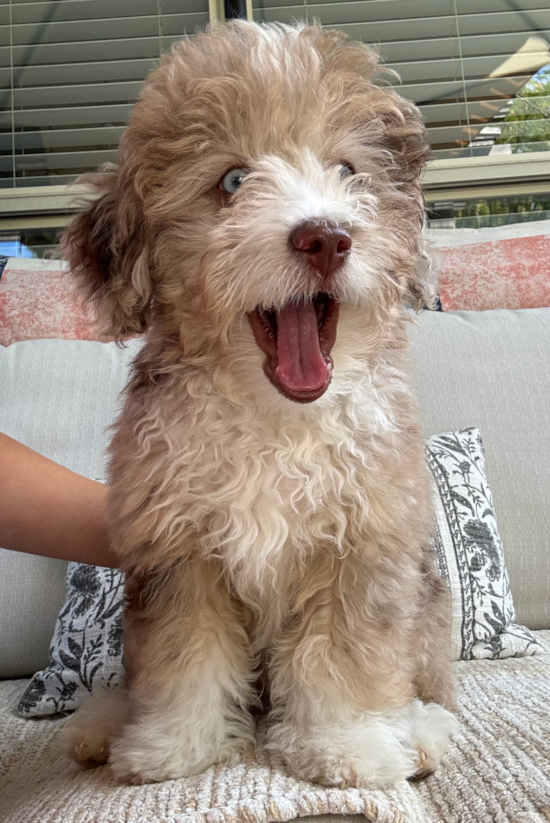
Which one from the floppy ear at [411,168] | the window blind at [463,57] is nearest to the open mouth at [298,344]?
the floppy ear at [411,168]

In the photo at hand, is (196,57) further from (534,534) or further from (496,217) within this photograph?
(496,217)

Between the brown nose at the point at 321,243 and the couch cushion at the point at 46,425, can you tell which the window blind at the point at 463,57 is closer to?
the couch cushion at the point at 46,425

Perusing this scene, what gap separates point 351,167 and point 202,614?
29.3 inches

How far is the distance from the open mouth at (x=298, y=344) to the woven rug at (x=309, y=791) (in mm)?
532

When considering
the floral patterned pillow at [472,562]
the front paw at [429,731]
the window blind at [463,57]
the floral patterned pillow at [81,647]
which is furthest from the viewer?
the window blind at [463,57]

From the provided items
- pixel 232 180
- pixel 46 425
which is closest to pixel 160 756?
pixel 232 180

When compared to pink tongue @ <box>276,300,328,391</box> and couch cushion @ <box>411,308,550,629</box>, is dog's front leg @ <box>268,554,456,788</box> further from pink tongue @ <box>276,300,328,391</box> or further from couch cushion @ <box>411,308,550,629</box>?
couch cushion @ <box>411,308,550,629</box>

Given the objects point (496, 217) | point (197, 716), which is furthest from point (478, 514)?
point (496, 217)

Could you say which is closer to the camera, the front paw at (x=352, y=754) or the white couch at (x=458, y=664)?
the white couch at (x=458, y=664)

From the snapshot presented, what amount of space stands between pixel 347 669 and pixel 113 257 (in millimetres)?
740

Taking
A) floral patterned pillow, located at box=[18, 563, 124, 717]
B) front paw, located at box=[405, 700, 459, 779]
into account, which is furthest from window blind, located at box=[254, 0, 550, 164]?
front paw, located at box=[405, 700, 459, 779]

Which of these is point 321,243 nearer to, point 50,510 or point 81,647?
point 50,510

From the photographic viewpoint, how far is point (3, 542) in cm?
157

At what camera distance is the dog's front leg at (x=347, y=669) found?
1.15 meters
